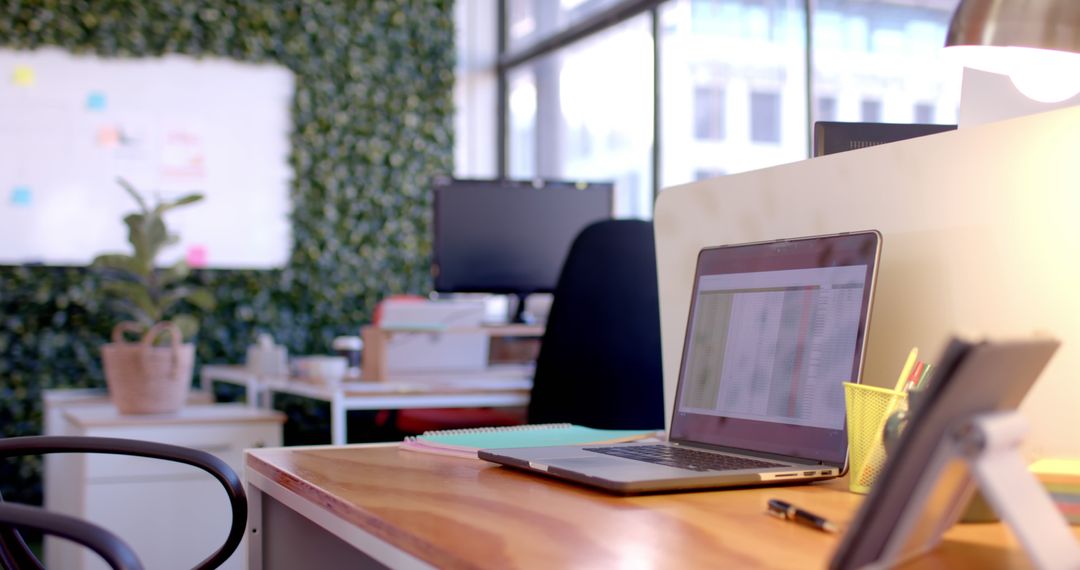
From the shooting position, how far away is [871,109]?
379cm

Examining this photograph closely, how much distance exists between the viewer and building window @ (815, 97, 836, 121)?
13.0 feet

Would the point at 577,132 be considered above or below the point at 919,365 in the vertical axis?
above

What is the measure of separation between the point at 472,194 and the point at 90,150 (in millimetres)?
2259

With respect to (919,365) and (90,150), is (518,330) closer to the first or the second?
(919,365)

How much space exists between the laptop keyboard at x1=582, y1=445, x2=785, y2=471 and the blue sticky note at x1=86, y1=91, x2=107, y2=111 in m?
4.57

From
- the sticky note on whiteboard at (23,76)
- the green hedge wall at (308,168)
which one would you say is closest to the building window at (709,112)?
the green hedge wall at (308,168)

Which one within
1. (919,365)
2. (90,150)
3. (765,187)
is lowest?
(919,365)

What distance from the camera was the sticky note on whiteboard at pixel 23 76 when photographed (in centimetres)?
495

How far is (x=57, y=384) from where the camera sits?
5.07 m

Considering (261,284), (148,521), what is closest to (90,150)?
(261,284)

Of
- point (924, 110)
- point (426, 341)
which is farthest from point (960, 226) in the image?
point (924, 110)

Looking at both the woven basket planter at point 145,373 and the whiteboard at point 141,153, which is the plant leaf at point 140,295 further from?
the whiteboard at point 141,153

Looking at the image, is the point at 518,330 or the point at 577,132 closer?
the point at 518,330

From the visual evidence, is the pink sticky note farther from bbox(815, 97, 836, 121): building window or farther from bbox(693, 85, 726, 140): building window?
bbox(815, 97, 836, 121): building window
